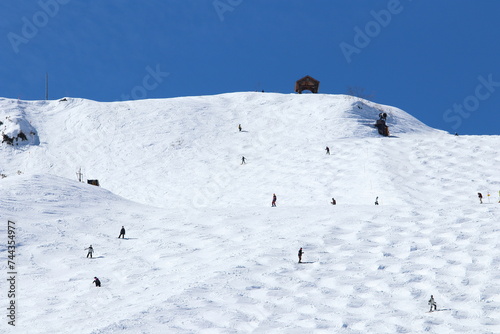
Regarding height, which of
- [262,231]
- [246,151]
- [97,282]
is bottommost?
[97,282]

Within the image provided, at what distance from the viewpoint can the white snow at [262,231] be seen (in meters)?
21.8

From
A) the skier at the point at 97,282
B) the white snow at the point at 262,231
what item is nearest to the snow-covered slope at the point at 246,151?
the white snow at the point at 262,231

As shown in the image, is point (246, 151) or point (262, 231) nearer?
point (262, 231)

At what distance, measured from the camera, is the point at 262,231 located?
3159 cm

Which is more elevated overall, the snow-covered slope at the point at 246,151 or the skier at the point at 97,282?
the snow-covered slope at the point at 246,151

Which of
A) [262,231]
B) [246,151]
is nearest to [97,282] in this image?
[262,231]

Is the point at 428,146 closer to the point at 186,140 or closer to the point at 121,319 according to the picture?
the point at 186,140

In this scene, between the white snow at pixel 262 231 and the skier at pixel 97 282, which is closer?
the white snow at pixel 262 231

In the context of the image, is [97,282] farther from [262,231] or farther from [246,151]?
[246,151]

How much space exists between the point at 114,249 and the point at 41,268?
4.09 metres

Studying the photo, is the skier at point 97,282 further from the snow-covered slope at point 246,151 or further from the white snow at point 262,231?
the snow-covered slope at point 246,151

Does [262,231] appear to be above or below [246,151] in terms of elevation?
below

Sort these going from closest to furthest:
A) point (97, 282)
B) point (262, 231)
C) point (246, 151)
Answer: point (97, 282) → point (262, 231) → point (246, 151)

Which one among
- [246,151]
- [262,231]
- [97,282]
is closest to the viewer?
[97,282]
